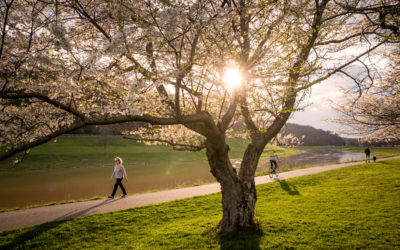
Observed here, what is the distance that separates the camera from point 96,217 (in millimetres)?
8070

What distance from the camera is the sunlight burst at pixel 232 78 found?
4.77 meters

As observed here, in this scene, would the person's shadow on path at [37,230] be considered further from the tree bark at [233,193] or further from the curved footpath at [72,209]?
the tree bark at [233,193]

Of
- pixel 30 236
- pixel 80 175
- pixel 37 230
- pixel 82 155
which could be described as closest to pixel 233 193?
pixel 30 236

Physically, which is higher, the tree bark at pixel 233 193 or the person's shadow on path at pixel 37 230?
the tree bark at pixel 233 193

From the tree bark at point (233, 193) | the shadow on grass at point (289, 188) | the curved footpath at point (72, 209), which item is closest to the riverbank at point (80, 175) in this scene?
the curved footpath at point (72, 209)

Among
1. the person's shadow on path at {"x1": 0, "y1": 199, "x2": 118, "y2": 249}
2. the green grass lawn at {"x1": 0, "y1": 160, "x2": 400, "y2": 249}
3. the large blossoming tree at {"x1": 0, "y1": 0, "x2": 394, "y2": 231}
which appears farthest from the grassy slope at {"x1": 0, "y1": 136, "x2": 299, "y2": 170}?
the large blossoming tree at {"x1": 0, "y1": 0, "x2": 394, "y2": 231}

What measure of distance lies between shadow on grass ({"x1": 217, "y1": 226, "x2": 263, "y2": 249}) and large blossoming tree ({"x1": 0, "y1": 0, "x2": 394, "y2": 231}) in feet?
0.85

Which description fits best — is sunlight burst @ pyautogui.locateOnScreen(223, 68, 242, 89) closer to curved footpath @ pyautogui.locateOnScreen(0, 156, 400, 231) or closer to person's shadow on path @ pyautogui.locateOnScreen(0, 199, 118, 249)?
person's shadow on path @ pyautogui.locateOnScreen(0, 199, 118, 249)

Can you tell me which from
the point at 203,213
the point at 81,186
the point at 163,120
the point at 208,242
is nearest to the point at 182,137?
the point at 203,213

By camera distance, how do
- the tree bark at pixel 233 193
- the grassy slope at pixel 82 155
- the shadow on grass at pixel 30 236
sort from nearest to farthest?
the shadow on grass at pixel 30 236 → the tree bark at pixel 233 193 → the grassy slope at pixel 82 155

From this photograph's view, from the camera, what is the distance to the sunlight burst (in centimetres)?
477

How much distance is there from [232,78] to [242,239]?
396 cm

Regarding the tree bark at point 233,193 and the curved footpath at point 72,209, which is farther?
the curved footpath at point 72,209

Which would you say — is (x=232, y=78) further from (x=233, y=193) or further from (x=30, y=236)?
(x=30, y=236)
